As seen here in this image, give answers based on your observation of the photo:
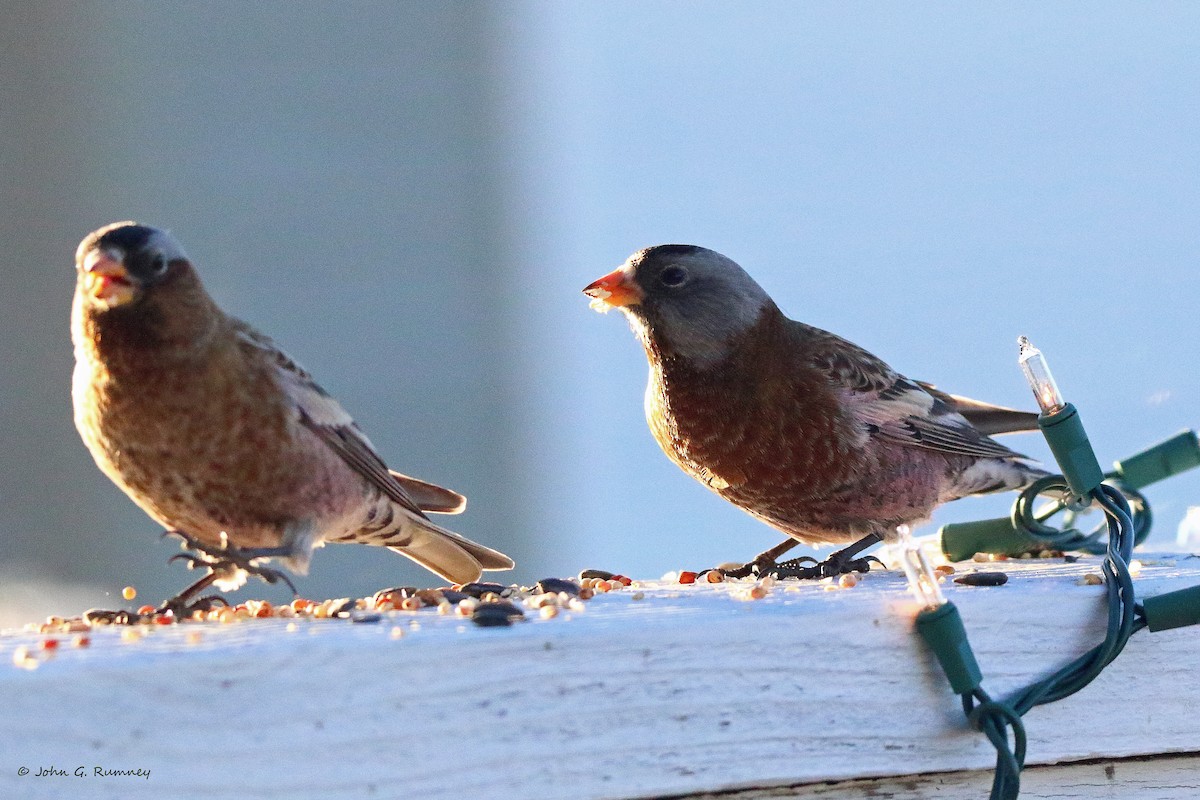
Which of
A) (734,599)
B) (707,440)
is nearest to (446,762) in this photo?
(734,599)

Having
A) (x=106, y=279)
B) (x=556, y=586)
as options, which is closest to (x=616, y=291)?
(x=556, y=586)

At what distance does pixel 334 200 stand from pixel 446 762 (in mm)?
4727

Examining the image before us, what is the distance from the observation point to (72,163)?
5891mm

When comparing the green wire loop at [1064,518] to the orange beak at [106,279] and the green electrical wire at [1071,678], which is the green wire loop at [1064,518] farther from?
the orange beak at [106,279]

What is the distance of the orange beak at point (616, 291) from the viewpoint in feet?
9.25

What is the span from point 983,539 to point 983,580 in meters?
0.66

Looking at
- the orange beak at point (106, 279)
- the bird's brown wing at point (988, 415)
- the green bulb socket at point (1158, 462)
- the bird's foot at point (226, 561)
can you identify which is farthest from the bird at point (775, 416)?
the orange beak at point (106, 279)

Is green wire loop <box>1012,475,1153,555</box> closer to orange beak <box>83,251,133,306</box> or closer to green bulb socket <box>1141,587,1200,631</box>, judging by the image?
green bulb socket <box>1141,587,1200,631</box>

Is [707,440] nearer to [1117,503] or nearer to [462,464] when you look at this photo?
[1117,503]

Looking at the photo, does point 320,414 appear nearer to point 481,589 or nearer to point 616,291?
point 481,589

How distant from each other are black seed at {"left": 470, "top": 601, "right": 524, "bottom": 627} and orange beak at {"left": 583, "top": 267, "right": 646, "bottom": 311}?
3.94 ft

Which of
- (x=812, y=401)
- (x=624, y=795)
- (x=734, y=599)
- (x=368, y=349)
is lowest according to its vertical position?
(x=624, y=795)

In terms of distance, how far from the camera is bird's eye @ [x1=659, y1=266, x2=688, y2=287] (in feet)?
9.30

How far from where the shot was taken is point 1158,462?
7.65 feet
